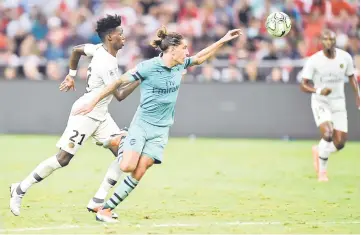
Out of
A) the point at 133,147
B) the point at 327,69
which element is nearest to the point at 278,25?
the point at 133,147

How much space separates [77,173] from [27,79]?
712cm

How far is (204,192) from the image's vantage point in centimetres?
1418

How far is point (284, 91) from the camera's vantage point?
73.9ft

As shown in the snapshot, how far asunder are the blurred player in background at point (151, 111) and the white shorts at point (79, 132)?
0.82 metres

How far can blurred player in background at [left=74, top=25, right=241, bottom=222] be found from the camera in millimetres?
11078

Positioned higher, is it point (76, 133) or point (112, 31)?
point (112, 31)

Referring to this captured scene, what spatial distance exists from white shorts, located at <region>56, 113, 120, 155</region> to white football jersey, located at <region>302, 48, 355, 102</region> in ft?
16.3

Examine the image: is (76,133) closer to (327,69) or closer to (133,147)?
(133,147)

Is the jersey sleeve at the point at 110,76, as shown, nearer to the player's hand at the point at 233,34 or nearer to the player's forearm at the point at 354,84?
the player's hand at the point at 233,34

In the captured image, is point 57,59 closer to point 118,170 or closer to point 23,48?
point 23,48

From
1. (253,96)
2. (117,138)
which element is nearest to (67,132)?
(117,138)

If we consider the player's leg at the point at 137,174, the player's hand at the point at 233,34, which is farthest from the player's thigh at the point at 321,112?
the player's leg at the point at 137,174

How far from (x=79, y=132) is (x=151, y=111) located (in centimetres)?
109

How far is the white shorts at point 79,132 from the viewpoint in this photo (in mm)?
11742
